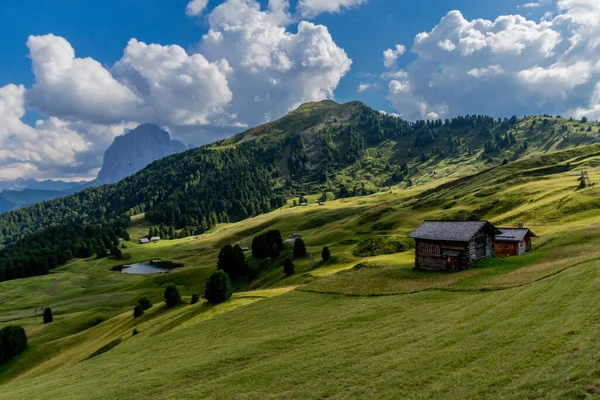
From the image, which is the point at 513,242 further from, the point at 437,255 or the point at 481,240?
the point at 437,255

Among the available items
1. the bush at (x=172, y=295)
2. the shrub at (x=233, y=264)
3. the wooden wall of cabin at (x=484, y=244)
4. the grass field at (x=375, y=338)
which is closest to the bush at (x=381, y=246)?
the grass field at (x=375, y=338)

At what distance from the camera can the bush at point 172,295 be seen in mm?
72812

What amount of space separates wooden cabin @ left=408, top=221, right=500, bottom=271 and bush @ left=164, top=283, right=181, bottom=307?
46.7 metres

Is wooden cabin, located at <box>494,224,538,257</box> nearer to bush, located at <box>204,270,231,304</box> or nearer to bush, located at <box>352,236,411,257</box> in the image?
bush, located at <box>352,236,411,257</box>

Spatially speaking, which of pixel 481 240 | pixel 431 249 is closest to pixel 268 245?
pixel 431 249

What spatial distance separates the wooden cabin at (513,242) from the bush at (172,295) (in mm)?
61652

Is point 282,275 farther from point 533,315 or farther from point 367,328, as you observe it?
point 533,315

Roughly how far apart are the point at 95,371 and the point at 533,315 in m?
43.1

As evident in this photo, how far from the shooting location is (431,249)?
57.8 metres

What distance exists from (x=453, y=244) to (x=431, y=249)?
138 inches

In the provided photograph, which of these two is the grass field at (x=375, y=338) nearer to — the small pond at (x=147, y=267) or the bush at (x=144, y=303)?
the bush at (x=144, y=303)

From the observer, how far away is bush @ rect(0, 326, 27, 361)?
238 ft

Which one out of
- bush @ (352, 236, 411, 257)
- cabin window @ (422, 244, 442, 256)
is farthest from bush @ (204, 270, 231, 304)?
bush @ (352, 236, 411, 257)

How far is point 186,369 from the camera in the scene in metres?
30.8
